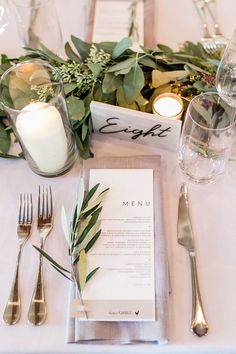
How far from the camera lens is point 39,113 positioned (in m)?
0.71

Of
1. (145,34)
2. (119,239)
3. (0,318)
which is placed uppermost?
(145,34)

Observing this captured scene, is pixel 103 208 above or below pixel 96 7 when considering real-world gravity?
below

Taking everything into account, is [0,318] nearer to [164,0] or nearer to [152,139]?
[152,139]

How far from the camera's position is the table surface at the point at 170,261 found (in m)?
0.62

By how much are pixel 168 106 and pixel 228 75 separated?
139mm

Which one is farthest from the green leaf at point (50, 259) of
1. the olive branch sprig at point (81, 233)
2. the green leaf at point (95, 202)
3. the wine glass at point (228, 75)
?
the wine glass at point (228, 75)

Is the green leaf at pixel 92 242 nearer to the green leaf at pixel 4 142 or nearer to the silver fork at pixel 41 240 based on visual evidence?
the silver fork at pixel 41 240

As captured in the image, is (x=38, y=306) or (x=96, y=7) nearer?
(x=38, y=306)

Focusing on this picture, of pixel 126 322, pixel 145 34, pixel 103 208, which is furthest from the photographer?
pixel 145 34

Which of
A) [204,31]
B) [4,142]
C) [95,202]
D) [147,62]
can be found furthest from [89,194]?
[204,31]

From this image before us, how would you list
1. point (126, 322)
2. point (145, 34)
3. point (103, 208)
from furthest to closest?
1. point (145, 34)
2. point (103, 208)
3. point (126, 322)

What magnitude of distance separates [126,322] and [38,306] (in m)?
0.15

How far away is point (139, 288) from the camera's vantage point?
637mm

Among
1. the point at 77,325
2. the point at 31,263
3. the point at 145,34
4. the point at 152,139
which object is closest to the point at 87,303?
the point at 77,325
